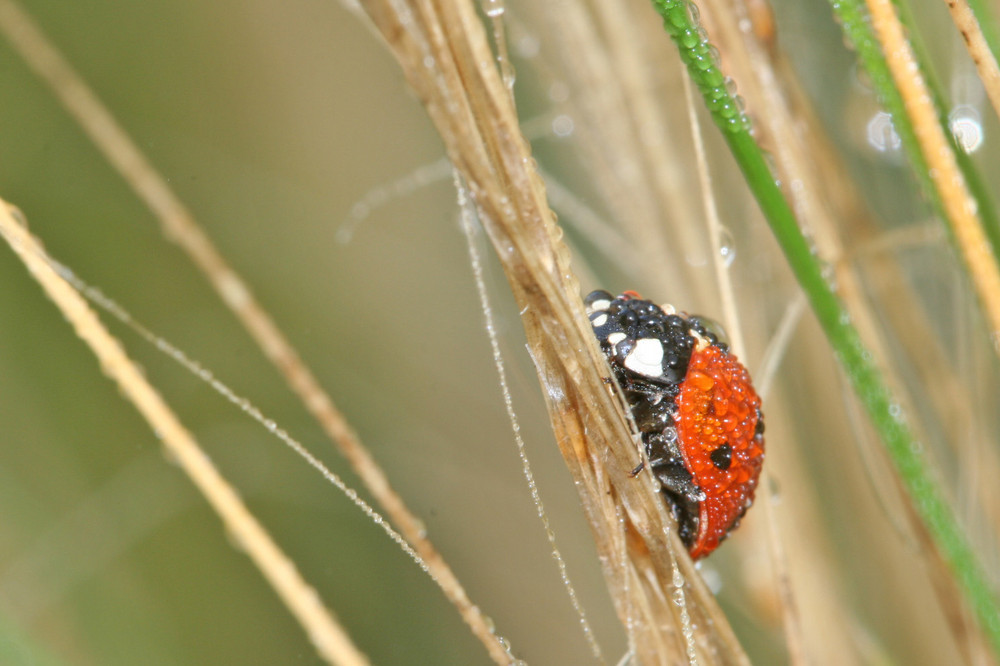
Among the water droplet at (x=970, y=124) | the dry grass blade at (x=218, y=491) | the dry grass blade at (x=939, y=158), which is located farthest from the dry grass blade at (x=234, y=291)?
the water droplet at (x=970, y=124)

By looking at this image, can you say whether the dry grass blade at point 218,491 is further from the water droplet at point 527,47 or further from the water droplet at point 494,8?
the water droplet at point 527,47

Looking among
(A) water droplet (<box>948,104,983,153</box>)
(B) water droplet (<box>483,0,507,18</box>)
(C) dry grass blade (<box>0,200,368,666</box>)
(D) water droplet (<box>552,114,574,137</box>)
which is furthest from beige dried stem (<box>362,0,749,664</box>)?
(A) water droplet (<box>948,104,983,153</box>)

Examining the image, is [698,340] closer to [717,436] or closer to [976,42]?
[717,436]

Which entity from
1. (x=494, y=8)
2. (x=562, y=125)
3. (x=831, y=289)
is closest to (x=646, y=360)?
(x=831, y=289)

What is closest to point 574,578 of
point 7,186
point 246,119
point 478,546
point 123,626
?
point 478,546

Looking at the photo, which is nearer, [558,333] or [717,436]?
[558,333]

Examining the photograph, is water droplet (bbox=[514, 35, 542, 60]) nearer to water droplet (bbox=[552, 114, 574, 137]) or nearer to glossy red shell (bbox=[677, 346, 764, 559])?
water droplet (bbox=[552, 114, 574, 137])
